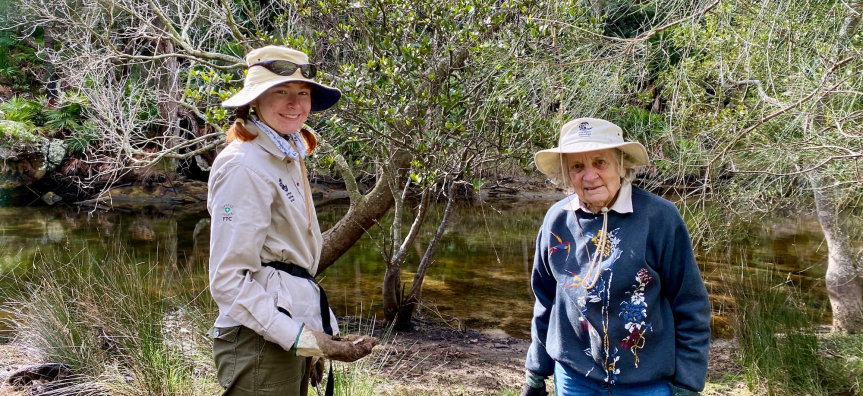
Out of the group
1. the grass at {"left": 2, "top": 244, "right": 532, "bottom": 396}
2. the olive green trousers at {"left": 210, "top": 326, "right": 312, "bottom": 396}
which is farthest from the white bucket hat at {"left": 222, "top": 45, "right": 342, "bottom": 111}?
the grass at {"left": 2, "top": 244, "right": 532, "bottom": 396}

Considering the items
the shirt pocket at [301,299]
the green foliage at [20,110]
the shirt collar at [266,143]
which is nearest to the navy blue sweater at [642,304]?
the shirt pocket at [301,299]

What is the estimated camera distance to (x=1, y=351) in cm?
454

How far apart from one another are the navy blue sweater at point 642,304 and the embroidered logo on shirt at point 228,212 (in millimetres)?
985

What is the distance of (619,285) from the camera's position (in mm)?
1791

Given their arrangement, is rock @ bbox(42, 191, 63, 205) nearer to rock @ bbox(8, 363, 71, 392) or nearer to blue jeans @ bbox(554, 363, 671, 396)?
rock @ bbox(8, 363, 71, 392)

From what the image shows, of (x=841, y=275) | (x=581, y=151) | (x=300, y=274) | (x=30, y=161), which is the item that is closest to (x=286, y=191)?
(x=300, y=274)

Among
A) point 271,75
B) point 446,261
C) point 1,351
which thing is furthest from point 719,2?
point 446,261

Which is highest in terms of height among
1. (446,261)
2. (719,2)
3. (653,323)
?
(719,2)

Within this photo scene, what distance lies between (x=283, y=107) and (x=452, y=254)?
8701 millimetres

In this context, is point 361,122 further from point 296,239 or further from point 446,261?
point 446,261

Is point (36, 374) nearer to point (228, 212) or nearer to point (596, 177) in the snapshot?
point (228, 212)

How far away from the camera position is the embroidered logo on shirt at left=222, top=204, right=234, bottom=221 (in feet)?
5.73

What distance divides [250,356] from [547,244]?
0.95 m

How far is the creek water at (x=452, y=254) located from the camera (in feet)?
22.2
